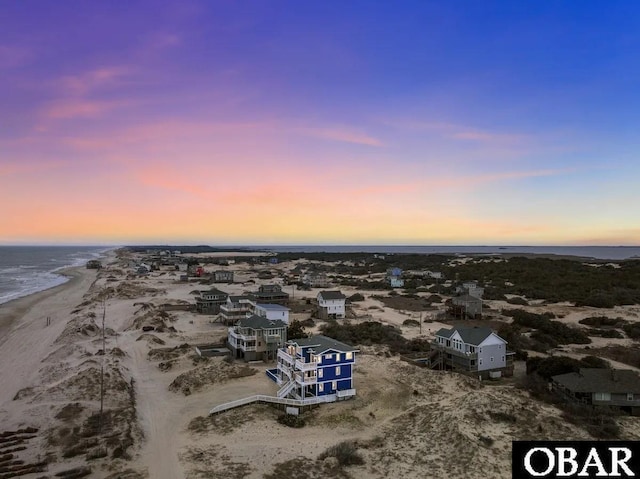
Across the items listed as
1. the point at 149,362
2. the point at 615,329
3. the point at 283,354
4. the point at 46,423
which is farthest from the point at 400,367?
the point at 615,329

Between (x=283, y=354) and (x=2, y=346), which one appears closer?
(x=283, y=354)

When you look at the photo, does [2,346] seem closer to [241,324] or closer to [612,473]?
[241,324]

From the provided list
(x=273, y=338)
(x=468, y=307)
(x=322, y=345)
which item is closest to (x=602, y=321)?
(x=468, y=307)

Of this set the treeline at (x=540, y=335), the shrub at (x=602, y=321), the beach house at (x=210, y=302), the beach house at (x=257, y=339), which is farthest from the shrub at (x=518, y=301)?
the beach house at (x=257, y=339)

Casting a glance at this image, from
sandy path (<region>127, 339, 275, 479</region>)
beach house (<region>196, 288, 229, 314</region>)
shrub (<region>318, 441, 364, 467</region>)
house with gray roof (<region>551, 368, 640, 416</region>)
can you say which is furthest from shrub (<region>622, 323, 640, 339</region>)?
beach house (<region>196, 288, 229, 314</region>)

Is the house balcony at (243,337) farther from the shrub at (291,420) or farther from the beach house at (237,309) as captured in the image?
the beach house at (237,309)

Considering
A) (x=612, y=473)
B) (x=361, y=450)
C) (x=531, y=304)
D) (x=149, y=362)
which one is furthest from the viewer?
(x=531, y=304)

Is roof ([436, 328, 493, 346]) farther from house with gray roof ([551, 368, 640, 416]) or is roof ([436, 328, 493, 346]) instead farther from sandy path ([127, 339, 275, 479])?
sandy path ([127, 339, 275, 479])

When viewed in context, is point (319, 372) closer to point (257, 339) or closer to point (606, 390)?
point (257, 339)
